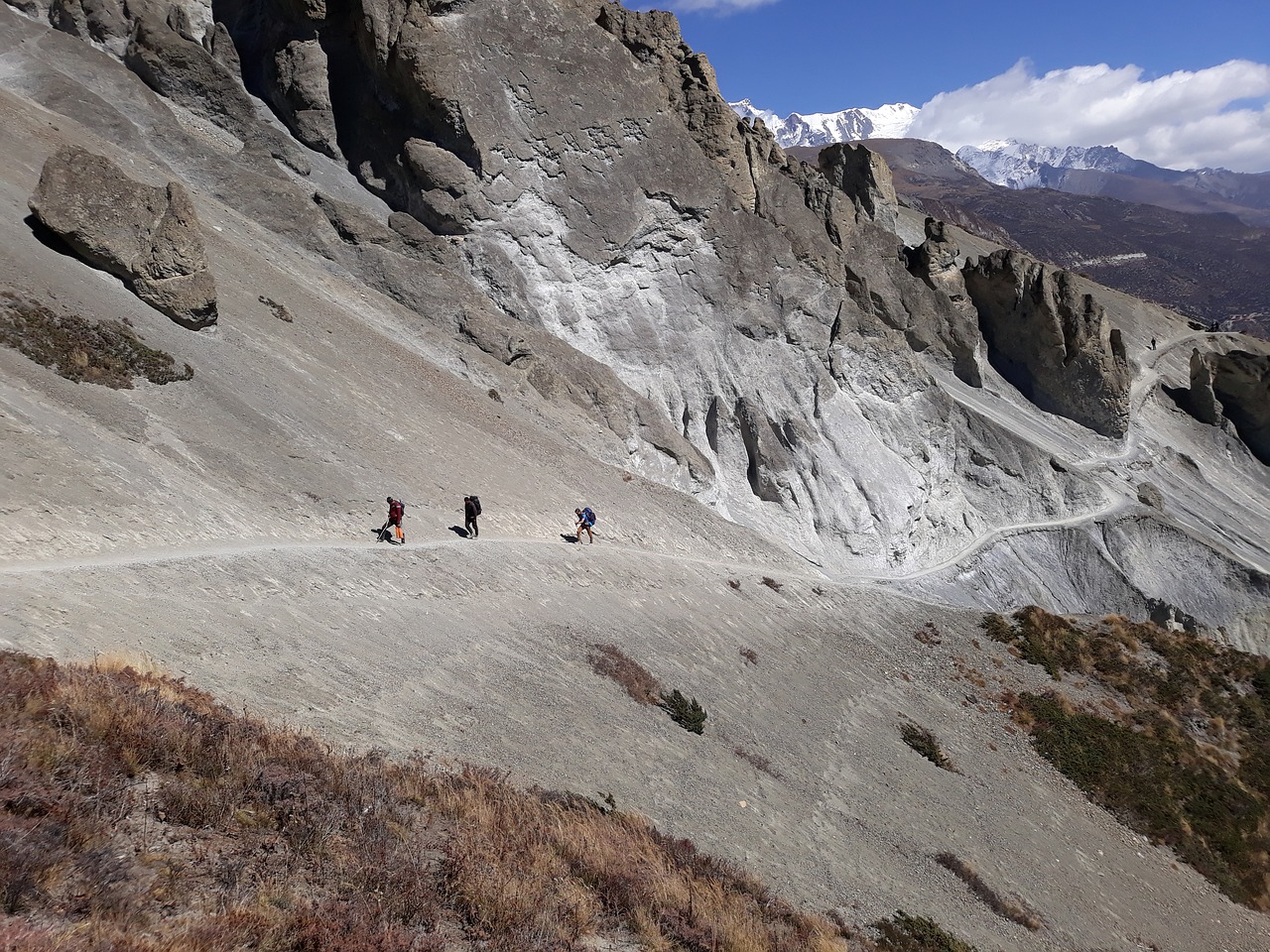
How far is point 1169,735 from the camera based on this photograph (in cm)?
2556

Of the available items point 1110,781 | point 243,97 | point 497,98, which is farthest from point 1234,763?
point 243,97

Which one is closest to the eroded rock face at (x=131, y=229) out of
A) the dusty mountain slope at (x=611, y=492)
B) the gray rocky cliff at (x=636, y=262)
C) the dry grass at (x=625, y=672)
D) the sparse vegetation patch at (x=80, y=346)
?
the dusty mountain slope at (x=611, y=492)

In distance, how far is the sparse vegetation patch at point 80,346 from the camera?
16.7 m

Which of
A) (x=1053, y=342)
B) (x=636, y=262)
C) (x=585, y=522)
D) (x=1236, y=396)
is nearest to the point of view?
(x=585, y=522)

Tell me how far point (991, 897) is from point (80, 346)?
75.9 feet

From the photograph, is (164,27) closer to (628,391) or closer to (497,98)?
(497,98)

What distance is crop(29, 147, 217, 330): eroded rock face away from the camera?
67.4ft

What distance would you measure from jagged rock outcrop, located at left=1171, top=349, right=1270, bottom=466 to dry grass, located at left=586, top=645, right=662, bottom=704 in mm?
62912

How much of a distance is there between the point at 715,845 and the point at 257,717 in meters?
7.09

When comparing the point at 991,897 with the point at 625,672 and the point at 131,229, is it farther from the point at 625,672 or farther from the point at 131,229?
the point at 131,229

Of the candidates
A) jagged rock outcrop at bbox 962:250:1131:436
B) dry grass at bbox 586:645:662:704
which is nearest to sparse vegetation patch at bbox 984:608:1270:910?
dry grass at bbox 586:645:662:704

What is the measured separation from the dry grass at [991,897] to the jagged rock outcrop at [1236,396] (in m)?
59.6

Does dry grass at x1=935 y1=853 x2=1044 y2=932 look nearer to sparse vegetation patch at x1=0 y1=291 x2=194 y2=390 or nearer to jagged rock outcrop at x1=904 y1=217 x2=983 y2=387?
sparse vegetation patch at x1=0 y1=291 x2=194 y2=390

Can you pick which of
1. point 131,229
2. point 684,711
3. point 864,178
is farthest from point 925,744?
point 864,178
